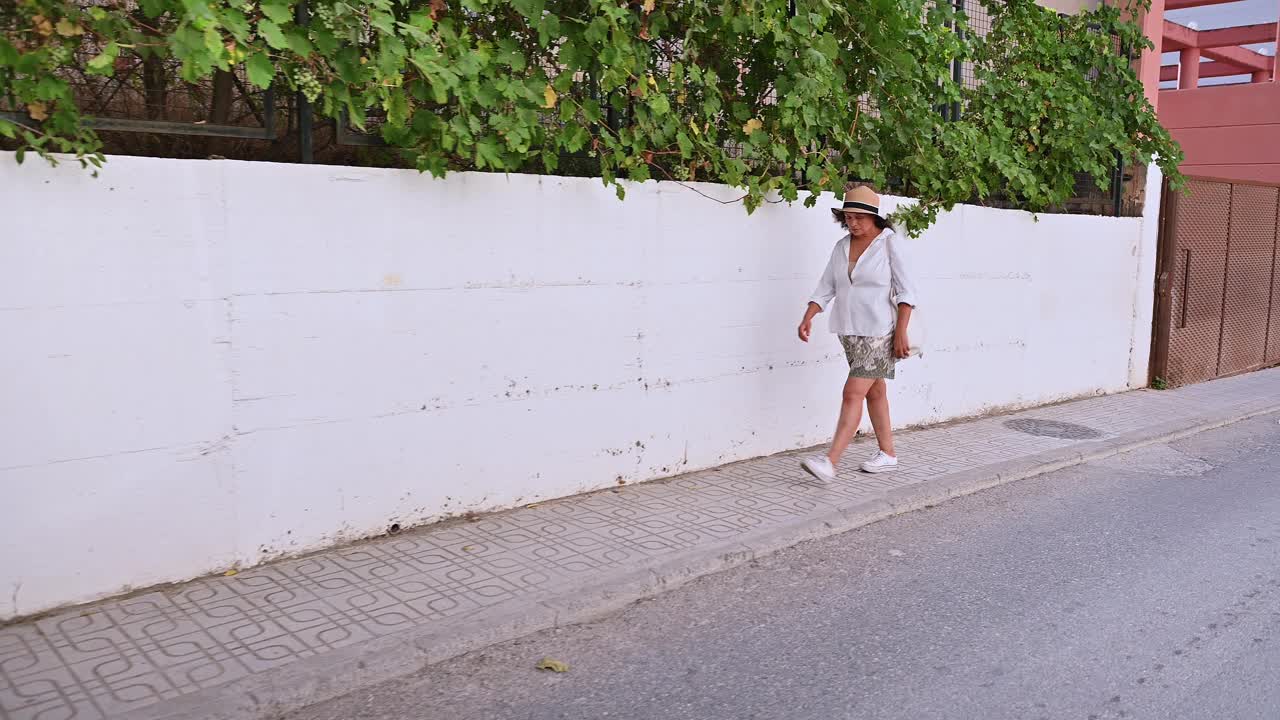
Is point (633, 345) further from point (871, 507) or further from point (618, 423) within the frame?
point (871, 507)

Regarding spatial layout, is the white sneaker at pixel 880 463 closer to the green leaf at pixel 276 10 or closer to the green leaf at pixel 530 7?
the green leaf at pixel 530 7

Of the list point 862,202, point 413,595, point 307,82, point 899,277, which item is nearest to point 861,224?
point 862,202

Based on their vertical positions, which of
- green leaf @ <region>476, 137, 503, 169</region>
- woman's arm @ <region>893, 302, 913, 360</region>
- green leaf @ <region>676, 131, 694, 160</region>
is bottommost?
woman's arm @ <region>893, 302, 913, 360</region>

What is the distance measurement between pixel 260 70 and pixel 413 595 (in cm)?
230

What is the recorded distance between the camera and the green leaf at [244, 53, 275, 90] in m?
4.37

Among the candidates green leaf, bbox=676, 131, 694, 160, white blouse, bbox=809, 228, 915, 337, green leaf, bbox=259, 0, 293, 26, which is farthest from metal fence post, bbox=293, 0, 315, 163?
white blouse, bbox=809, 228, 915, 337

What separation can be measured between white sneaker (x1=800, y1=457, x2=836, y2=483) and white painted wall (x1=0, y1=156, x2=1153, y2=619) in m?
0.61

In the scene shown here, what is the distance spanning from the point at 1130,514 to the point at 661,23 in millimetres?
3953

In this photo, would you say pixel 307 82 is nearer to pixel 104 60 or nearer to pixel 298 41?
pixel 298 41

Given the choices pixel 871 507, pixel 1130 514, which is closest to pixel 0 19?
pixel 871 507

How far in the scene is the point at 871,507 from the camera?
19.4 feet

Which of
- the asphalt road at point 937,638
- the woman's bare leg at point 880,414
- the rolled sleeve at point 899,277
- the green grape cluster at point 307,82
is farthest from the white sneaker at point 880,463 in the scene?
the green grape cluster at point 307,82

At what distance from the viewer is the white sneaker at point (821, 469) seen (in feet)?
21.1

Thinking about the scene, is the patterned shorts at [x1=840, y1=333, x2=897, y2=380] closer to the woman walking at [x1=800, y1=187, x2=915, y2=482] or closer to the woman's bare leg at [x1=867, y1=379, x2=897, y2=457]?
the woman walking at [x1=800, y1=187, x2=915, y2=482]
